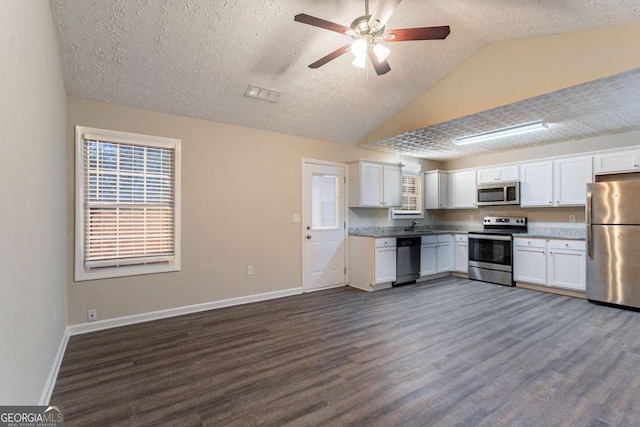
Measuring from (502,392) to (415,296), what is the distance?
248cm

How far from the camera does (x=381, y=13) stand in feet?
7.23

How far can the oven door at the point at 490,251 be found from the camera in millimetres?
5230

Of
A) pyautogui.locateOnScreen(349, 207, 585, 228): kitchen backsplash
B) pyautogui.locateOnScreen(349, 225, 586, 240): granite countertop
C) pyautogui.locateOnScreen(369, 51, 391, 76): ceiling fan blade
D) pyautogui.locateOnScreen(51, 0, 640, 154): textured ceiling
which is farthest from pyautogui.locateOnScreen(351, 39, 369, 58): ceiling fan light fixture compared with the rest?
pyautogui.locateOnScreen(349, 207, 585, 228): kitchen backsplash

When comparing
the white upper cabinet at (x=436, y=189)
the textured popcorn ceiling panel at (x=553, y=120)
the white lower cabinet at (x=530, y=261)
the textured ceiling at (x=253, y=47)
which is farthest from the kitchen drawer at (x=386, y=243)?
the textured ceiling at (x=253, y=47)

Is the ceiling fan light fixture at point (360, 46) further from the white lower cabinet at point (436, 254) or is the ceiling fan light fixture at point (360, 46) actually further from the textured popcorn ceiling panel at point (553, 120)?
the white lower cabinet at point (436, 254)

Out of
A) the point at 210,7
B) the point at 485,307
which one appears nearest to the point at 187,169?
the point at 210,7

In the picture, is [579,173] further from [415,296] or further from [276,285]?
[276,285]

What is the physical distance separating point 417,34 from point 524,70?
1771 mm

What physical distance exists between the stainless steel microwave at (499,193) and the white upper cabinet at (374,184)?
64.7 inches

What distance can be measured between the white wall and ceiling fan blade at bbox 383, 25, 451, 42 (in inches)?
89.0

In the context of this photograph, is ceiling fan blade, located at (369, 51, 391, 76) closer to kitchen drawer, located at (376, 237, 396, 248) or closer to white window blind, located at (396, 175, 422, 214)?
kitchen drawer, located at (376, 237, 396, 248)

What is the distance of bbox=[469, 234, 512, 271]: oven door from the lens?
17.2ft

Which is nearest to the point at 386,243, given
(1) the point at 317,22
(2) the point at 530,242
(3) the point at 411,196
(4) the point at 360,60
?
(3) the point at 411,196

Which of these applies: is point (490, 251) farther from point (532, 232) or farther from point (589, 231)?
point (589, 231)
